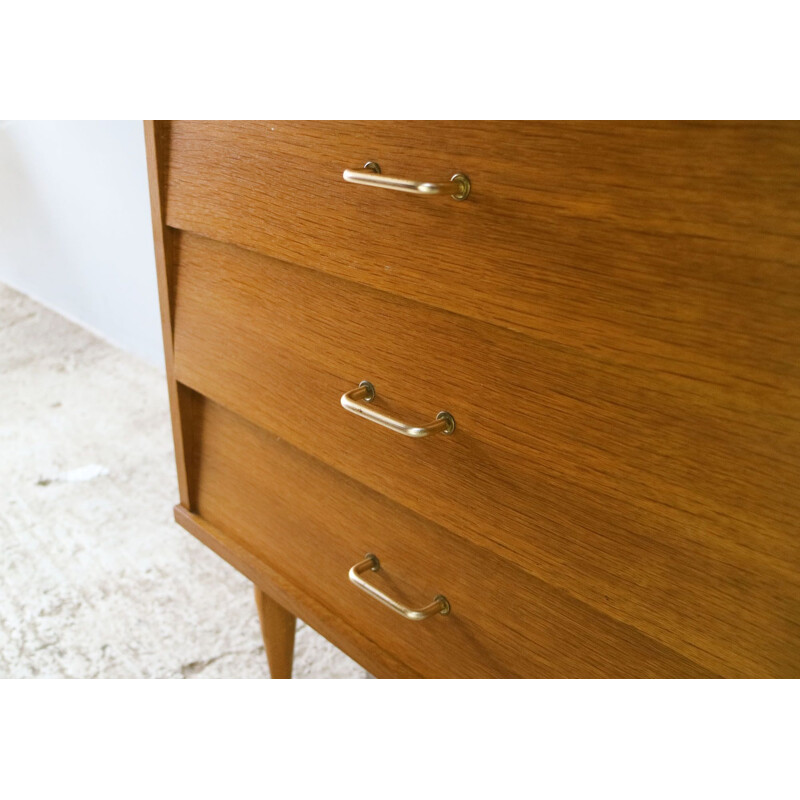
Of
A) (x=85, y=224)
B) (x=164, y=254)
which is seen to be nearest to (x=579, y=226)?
(x=164, y=254)

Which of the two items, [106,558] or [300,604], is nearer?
[300,604]

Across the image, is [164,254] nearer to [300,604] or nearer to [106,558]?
[300,604]

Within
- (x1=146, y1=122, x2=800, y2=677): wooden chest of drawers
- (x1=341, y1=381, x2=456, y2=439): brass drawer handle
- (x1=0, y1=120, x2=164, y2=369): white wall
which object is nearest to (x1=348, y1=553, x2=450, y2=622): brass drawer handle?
(x1=146, y1=122, x2=800, y2=677): wooden chest of drawers

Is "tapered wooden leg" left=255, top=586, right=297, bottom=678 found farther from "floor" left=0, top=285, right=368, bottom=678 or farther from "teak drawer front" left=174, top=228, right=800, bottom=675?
"teak drawer front" left=174, top=228, right=800, bottom=675

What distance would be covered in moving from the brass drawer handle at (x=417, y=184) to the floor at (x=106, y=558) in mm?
651

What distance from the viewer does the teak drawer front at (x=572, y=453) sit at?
0.36 meters

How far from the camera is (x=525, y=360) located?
42 cm

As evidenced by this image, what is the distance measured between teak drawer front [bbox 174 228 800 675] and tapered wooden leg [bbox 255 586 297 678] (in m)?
0.24

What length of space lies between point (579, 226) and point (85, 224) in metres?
1.48

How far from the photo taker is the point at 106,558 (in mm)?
1091

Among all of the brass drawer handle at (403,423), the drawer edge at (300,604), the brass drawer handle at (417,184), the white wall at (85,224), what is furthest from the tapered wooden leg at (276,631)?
the white wall at (85,224)

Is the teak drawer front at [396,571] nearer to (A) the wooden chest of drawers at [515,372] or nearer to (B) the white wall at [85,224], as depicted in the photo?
(A) the wooden chest of drawers at [515,372]

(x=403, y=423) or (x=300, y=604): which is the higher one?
(x=403, y=423)

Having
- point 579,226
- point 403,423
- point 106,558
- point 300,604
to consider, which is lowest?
point 106,558
